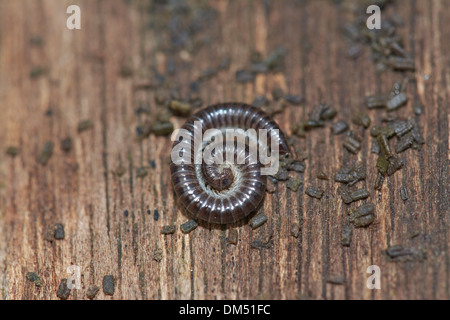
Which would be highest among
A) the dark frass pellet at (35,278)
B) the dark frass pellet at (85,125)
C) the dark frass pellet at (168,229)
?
the dark frass pellet at (85,125)

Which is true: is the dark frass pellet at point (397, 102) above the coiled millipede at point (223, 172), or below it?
above

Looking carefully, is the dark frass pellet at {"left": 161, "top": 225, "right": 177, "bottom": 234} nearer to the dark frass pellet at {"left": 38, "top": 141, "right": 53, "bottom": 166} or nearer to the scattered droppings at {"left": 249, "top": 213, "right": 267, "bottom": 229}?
the scattered droppings at {"left": 249, "top": 213, "right": 267, "bottom": 229}

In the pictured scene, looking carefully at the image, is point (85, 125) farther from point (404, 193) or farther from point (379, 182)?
point (404, 193)

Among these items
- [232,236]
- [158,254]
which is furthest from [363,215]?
[158,254]

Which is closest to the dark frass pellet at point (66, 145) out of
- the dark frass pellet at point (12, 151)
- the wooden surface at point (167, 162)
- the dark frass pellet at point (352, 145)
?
the wooden surface at point (167, 162)

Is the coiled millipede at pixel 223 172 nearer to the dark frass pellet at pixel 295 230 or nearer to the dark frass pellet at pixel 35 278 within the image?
the dark frass pellet at pixel 295 230

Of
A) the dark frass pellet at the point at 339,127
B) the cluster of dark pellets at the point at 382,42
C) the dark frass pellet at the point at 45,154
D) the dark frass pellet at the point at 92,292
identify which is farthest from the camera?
the dark frass pellet at the point at 45,154

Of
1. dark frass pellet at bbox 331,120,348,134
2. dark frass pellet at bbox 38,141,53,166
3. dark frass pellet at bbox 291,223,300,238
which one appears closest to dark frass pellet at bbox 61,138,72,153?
dark frass pellet at bbox 38,141,53,166
